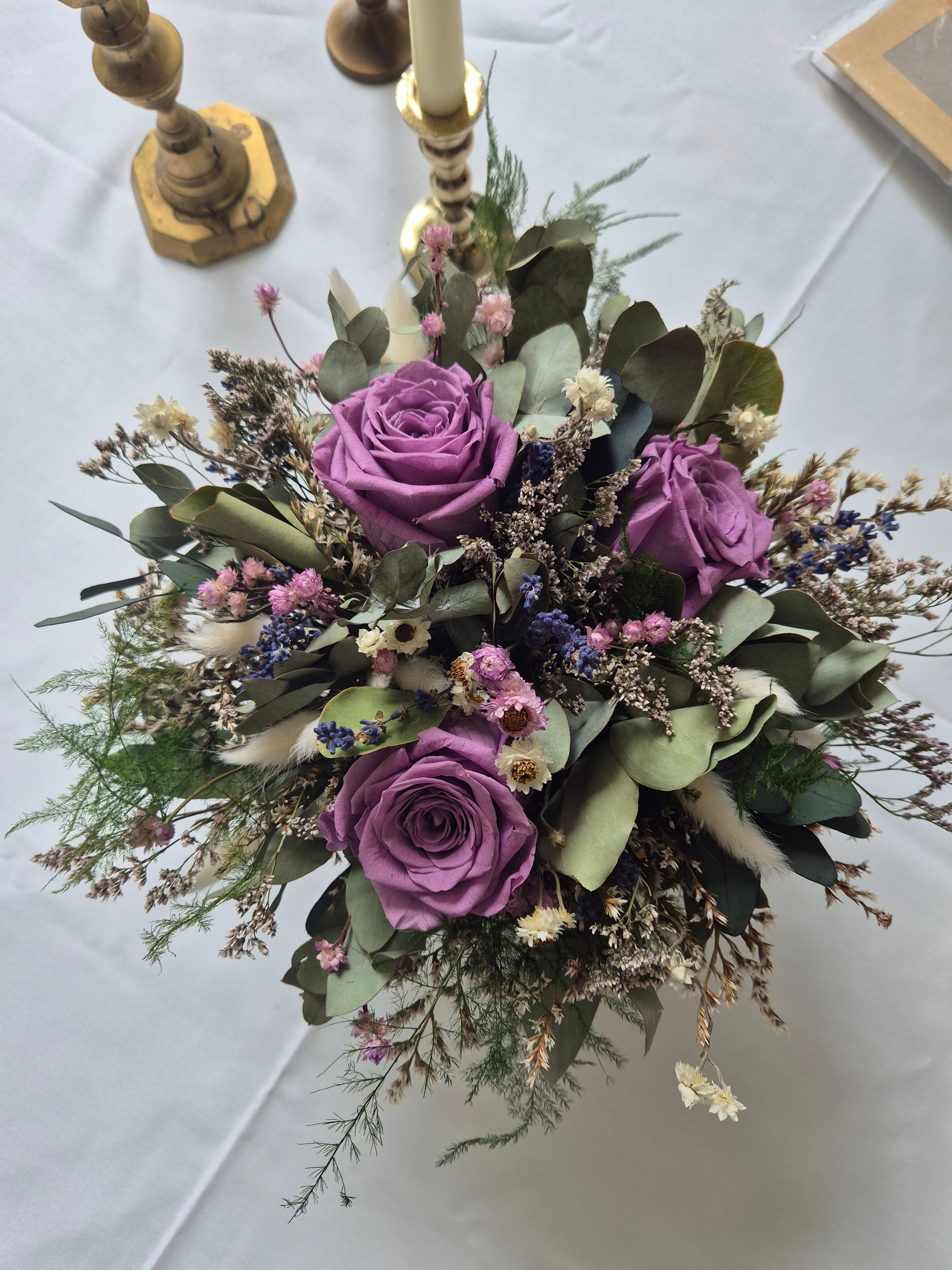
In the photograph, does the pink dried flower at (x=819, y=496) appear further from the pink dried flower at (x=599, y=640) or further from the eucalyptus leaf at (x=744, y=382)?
the pink dried flower at (x=599, y=640)

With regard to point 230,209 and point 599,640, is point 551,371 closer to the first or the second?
point 599,640

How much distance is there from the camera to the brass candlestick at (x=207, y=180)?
34.4 inches

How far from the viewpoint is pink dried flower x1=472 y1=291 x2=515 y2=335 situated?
522mm

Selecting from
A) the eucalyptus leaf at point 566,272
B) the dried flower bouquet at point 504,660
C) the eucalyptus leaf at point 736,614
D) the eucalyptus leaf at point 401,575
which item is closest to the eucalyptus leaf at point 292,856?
the dried flower bouquet at point 504,660

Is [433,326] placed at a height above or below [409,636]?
above

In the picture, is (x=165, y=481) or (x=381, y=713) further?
(x=165, y=481)

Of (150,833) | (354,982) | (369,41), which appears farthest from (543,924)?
(369,41)

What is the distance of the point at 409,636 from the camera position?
475 millimetres

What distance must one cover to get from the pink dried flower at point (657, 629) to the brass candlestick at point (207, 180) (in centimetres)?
73

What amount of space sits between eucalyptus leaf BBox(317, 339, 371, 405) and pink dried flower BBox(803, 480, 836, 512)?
308 millimetres

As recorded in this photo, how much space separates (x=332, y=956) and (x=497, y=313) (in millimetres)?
440

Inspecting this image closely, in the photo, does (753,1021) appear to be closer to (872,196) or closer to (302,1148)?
(302,1148)

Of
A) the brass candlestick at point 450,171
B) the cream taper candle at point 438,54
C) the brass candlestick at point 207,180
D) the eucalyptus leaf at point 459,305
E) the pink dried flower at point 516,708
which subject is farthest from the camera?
the brass candlestick at point 207,180

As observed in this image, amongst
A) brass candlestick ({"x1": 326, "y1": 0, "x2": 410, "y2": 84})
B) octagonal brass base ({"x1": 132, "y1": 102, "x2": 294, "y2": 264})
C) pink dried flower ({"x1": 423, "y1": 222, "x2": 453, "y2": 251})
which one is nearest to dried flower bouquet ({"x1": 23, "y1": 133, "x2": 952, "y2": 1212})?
pink dried flower ({"x1": 423, "y1": 222, "x2": 453, "y2": 251})
